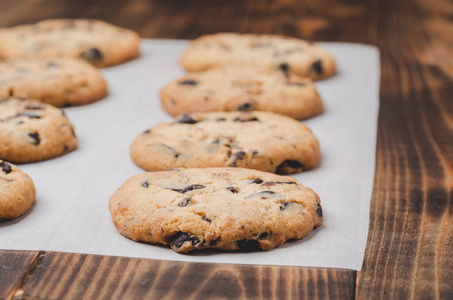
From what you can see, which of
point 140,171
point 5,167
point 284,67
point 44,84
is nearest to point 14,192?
point 5,167

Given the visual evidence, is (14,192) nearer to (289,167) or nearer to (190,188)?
(190,188)

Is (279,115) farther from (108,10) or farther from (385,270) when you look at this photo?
(108,10)

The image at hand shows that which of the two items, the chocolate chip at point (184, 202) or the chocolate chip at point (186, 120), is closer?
the chocolate chip at point (184, 202)

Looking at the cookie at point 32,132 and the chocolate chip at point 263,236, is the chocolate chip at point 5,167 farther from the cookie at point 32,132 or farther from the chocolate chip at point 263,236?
the chocolate chip at point 263,236

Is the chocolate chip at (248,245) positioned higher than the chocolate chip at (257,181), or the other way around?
the chocolate chip at (257,181)

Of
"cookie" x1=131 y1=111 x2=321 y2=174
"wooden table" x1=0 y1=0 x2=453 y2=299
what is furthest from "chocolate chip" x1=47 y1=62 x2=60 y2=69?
"wooden table" x1=0 y1=0 x2=453 y2=299

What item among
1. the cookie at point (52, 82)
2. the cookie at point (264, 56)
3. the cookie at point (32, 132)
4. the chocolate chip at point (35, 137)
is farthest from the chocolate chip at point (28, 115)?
the cookie at point (264, 56)

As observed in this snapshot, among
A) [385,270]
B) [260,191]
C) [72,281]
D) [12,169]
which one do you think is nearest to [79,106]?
[12,169]
